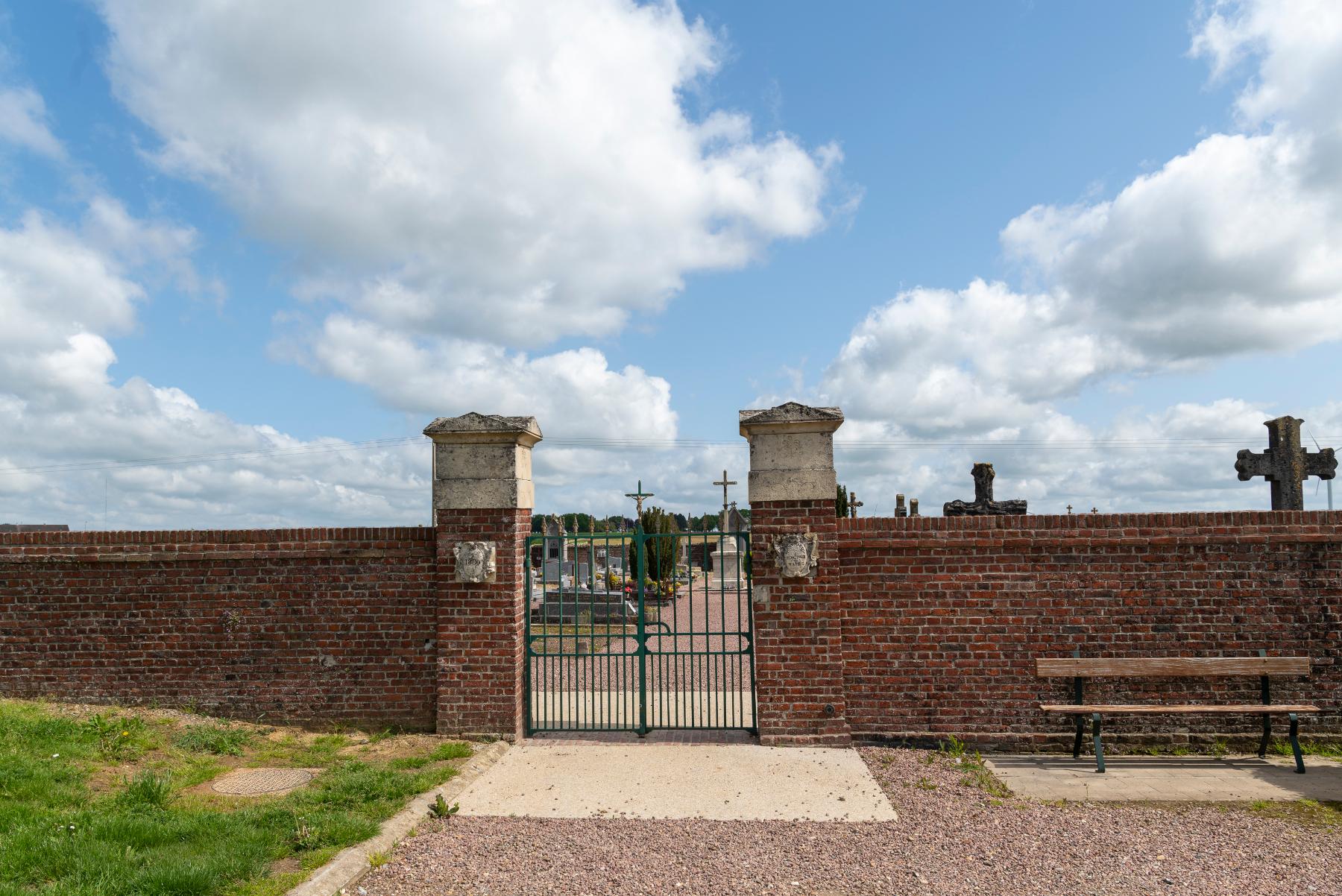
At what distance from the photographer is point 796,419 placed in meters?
7.09

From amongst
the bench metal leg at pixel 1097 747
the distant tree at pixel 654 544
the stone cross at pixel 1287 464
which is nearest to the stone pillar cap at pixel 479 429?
the bench metal leg at pixel 1097 747

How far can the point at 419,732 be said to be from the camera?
7.39 meters

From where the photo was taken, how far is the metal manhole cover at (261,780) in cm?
595

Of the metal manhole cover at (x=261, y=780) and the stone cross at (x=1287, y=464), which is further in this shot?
the stone cross at (x=1287, y=464)

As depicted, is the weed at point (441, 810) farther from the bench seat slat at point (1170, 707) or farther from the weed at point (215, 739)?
the bench seat slat at point (1170, 707)

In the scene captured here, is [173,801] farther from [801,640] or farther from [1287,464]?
[1287,464]

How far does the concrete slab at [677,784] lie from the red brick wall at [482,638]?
0.48 m

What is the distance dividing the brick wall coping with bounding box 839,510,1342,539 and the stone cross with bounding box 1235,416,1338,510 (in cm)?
354

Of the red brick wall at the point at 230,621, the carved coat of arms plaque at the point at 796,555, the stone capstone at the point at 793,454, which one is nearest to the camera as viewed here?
the carved coat of arms plaque at the point at 796,555

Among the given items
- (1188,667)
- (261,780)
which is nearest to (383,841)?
(261,780)

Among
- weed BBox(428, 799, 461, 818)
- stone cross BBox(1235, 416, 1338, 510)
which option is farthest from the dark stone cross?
weed BBox(428, 799, 461, 818)

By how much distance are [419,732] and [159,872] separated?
324 centimetres

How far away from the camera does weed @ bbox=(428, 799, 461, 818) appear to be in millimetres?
5332

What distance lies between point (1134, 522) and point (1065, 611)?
994 millimetres
